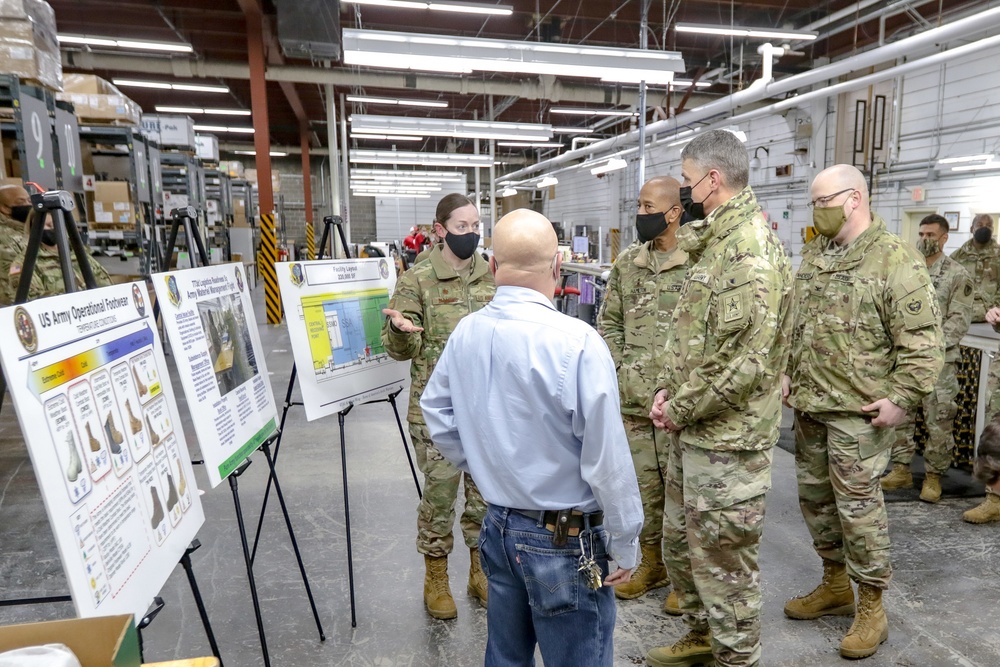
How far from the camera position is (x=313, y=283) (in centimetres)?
255

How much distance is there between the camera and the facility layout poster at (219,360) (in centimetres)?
180

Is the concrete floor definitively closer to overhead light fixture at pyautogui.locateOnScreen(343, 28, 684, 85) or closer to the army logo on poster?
the army logo on poster

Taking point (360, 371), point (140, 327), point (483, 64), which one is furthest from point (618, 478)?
point (483, 64)

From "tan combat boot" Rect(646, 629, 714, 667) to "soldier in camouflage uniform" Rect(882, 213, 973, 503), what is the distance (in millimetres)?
2273

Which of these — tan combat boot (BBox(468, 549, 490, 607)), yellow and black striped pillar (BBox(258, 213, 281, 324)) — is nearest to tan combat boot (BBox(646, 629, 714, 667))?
tan combat boot (BBox(468, 549, 490, 607))

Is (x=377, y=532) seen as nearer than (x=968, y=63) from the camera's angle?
Yes

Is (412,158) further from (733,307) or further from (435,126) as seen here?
(733,307)

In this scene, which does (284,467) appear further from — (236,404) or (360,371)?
(236,404)

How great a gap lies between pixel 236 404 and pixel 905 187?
36.0 ft

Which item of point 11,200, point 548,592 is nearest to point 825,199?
point 548,592

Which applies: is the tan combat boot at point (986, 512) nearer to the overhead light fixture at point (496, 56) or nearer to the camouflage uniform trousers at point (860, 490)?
the camouflage uniform trousers at point (860, 490)

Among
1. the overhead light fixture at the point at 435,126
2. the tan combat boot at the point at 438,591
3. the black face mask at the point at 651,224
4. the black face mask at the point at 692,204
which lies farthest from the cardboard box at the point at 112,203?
the black face mask at the point at 692,204

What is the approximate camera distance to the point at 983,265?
529 cm

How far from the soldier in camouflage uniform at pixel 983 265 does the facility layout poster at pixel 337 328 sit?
4845 mm
